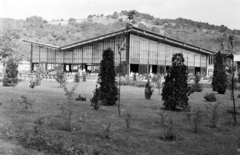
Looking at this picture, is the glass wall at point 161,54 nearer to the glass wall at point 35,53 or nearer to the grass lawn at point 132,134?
the glass wall at point 35,53

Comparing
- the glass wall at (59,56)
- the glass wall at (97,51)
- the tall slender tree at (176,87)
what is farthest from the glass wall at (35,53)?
the tall slender tree at (176,87)

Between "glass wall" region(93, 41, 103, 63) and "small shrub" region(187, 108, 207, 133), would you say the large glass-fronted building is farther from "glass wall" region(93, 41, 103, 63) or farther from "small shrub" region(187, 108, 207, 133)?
"small shrub" region(187, 108, 207, 133)

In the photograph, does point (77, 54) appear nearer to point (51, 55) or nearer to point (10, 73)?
point (51, 55)

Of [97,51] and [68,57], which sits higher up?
[97,51]

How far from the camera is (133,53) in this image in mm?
39750

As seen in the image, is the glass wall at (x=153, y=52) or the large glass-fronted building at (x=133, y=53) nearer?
the large glass-fronted building at (x=133, y=53)

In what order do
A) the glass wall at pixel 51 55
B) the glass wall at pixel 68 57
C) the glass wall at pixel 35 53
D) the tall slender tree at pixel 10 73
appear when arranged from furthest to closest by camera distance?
1. the glass wall at pixel 35 53
2. the glass wall at pixel 51 55
3. the glass wall at pixel 68 57
4. the tall slender tree at pixel 10 73

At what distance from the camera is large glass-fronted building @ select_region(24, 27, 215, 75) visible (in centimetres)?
3972

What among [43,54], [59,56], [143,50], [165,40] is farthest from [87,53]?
[165,40]

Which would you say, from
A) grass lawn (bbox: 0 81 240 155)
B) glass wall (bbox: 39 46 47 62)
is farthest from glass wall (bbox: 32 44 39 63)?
grass lawn (bbox: 0 81 240 155)

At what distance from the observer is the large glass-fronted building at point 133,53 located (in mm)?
39719

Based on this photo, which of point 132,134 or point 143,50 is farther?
point 143,50

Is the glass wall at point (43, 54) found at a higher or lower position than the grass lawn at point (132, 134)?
higher

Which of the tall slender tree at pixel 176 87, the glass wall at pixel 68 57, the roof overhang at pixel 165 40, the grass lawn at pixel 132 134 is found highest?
the roof overhang at pixel 165 40
